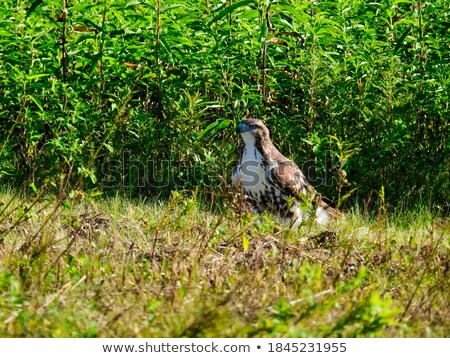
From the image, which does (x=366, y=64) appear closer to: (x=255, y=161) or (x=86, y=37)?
(x=255, y=161)

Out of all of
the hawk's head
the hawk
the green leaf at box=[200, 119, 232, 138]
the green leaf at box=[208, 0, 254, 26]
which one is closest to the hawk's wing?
the hawk

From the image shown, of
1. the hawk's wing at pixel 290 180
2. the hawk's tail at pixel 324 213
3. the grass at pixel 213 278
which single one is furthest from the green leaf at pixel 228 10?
the hawk's tail at pixel 324 213

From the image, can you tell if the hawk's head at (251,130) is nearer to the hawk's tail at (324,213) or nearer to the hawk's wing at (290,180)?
the hawk's wing at (290,180)

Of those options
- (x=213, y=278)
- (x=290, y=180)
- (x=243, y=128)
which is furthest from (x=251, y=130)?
(x=213, y=278)

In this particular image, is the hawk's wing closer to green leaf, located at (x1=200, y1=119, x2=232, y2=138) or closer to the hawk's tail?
the hawk's tail

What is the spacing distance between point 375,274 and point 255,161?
236 centimetres

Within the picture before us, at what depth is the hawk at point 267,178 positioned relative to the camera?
7879 millimetres

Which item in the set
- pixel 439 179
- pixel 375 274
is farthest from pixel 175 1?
pixel 375 274

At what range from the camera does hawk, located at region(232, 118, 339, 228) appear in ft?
25.8

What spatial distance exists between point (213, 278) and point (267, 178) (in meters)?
2.44

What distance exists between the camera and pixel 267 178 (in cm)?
794

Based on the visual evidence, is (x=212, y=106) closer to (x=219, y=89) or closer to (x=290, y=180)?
(x=219, y=89)

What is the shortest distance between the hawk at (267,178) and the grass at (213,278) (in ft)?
1.95

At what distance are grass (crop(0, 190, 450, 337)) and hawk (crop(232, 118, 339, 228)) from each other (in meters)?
0.60
